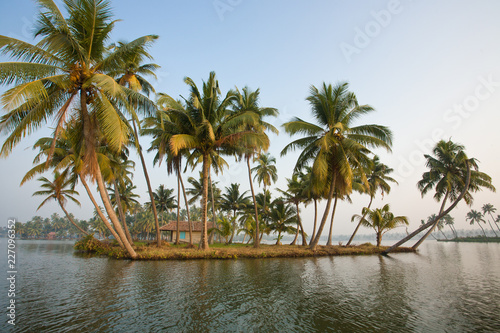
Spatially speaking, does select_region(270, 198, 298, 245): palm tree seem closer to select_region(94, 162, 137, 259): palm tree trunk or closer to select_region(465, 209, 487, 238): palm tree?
select_region(94, 162, 137, 259): palm tree trunk

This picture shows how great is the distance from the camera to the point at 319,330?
17.0 ft

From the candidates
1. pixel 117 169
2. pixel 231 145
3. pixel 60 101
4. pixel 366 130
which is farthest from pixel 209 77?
pixel 366 130

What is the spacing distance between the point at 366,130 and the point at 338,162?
128 inches

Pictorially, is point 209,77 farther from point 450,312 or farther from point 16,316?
point 450,312

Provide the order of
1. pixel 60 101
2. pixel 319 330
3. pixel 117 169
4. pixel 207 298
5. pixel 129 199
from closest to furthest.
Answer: pixel 319 330, pixel 207 298, pixel 60 101, pixel 117 169, pixel 129 199

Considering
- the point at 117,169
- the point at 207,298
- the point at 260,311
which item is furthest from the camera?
the point at 117,169

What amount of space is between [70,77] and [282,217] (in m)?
26.2

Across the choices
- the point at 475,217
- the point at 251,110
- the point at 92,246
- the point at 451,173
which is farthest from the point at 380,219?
the point at 475,217

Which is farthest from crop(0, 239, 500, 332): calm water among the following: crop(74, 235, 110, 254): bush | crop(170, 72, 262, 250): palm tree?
crop(74, 235, 110, 254): bush

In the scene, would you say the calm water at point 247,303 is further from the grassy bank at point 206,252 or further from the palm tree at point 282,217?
the palm tree at point 282,217

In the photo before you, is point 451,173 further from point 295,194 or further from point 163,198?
point 163,198

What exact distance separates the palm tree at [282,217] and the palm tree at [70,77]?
2287cm

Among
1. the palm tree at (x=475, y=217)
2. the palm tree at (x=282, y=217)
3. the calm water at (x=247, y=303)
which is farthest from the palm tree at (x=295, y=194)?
the palm tree at (x=475, y=217)

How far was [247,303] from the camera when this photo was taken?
694 cm
